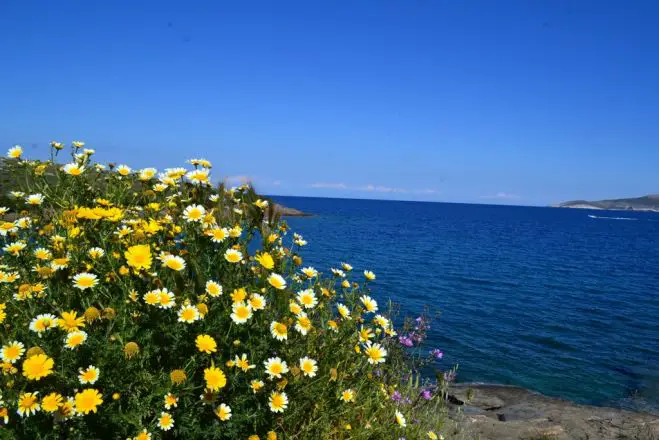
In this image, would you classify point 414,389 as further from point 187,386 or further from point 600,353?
point 600,353

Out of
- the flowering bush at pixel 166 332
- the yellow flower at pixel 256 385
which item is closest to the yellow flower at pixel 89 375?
the flowering bush at pixel 166 332

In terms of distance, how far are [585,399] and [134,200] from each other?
13.0m

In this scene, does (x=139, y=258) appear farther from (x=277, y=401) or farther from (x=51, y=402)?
(x=277, y=401)

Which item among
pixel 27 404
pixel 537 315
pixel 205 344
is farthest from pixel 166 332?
pixel 537 315

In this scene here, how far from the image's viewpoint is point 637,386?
43.9ft

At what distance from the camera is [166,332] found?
286cm

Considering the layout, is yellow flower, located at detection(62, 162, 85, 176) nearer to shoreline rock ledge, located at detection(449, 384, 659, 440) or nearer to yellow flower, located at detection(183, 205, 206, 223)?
yellow flower, located at detection(183, 205, 206, 223)

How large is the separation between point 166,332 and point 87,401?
563 mm

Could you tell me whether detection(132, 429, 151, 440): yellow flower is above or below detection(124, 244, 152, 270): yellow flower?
below

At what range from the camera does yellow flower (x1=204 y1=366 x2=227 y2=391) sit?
2.69 metres

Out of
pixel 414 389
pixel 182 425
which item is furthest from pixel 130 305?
pixel 414 389

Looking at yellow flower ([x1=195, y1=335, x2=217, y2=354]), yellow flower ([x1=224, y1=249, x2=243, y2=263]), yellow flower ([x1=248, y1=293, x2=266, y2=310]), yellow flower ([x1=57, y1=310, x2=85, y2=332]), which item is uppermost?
yellow flower ([x1=224, y1=249, x2=243, y2=263])

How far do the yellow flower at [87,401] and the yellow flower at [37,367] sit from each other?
0.68 feet

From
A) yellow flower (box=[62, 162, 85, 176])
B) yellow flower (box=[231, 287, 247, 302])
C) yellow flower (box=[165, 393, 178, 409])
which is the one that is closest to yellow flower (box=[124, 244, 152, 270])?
yellow flower (box=[231, 287, 247, 302])
